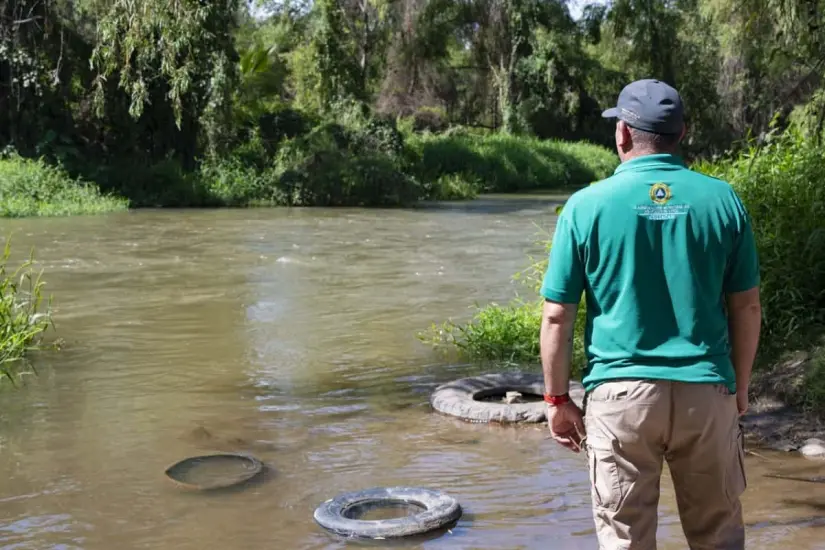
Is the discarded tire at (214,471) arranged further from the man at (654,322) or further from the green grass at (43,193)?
the green grass at (43,193)

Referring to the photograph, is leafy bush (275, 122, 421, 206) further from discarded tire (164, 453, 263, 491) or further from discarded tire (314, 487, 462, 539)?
discarded tire (314, 487, 462, 539)

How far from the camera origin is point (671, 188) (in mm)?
2986

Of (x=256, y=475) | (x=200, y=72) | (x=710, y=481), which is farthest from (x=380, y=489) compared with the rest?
(x=200, y=72)

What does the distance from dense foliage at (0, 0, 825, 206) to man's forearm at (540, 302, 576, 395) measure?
8.17 metres

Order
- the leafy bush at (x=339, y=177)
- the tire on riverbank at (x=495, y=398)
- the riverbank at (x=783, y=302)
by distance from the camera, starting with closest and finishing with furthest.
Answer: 1. the riverbank at (x=783, y=302)
2. the tire on riverbank at (x=495, y=398)
3. the leafy bush at (x=339, y=177)

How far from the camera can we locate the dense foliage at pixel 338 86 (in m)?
22.4

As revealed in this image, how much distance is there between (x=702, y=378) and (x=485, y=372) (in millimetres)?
5427

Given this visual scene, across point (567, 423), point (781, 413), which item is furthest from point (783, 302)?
point (567, 423)

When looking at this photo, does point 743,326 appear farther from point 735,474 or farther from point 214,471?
point 214,471

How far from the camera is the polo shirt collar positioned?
306 cm

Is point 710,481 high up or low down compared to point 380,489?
up

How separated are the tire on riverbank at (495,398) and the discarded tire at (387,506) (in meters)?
1.68

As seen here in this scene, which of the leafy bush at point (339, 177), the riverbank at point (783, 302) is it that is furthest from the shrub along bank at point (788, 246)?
the leafy bush at point (339, 177)

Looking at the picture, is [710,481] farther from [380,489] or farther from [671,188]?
[380,489]
